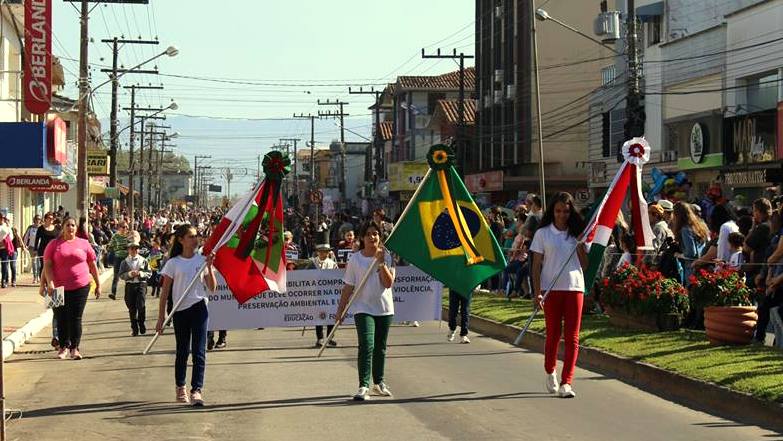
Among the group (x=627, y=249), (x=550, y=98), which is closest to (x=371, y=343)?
(x=627, y=249)

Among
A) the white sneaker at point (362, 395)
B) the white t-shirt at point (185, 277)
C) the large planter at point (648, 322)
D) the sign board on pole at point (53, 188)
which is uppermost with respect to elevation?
the sign board on pole at point (53, 188)

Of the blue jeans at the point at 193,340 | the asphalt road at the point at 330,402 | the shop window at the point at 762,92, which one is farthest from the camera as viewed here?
the shop window at the point at 762,92

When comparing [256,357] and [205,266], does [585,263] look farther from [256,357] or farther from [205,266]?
[256,357]

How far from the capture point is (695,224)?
16.7 metres

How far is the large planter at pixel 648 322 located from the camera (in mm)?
16017

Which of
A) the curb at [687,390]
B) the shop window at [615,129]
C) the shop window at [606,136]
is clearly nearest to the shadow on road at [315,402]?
the curb at [687,390]

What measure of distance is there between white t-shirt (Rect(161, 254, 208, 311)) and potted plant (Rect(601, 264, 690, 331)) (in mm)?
6354

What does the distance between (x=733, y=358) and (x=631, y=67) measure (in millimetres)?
16958

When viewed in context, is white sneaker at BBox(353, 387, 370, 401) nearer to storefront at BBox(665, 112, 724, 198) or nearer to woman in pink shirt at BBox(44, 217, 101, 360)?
woman in pink shirt at BBox(44, 217, 101, 360)

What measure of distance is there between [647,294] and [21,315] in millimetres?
12110

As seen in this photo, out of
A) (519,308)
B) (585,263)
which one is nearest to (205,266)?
(585,263)

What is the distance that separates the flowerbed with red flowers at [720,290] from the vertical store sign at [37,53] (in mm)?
25160

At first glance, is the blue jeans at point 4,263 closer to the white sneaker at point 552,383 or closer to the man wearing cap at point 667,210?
the man wearing cap at point 667,210

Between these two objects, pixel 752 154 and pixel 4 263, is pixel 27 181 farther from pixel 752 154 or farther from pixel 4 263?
pixel 752 154
